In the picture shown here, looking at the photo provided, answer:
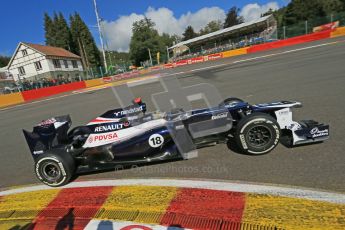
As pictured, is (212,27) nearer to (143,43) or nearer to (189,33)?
(189,33)

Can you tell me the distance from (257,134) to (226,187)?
953mm

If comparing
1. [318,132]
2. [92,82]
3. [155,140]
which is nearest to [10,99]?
[92,82]

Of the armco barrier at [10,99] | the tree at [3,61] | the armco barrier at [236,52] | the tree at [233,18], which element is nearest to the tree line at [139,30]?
the tree at [233,18]

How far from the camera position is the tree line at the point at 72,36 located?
234ft

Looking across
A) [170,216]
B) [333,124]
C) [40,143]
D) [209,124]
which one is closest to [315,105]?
[333,124]

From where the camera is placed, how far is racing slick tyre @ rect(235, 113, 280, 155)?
3.62 m

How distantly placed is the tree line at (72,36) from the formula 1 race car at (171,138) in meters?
72.6

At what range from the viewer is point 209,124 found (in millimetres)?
4016

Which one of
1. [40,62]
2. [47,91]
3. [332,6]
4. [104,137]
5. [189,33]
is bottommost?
[47,91]

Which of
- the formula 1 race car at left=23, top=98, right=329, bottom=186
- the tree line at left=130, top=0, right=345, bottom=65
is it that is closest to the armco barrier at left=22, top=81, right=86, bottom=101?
the formula 1 race car at left=23, top=98, right=329, bottom=186

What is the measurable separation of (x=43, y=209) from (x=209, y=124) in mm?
2333

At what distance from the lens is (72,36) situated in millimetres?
73375

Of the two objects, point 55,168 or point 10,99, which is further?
point 10,99

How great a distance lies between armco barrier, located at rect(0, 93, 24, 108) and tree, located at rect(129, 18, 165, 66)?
63064mm
